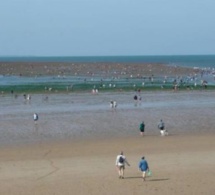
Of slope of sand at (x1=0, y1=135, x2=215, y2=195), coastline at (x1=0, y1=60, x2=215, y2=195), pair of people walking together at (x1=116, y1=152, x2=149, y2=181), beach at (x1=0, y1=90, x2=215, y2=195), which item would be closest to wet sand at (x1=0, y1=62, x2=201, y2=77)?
coastline at (x1=0, y1=60, x2=215, y2=195)

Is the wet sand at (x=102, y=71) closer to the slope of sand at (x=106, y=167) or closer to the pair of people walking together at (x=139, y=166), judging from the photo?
the slope of sand at (x=106, y=167)

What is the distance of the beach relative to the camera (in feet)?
62.5

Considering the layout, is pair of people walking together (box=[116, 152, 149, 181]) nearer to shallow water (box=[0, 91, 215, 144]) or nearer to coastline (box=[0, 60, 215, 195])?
coastline (box=[0, 60, 215, 195])

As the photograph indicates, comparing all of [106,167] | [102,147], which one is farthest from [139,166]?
[102,147]

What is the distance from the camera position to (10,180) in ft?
65.1

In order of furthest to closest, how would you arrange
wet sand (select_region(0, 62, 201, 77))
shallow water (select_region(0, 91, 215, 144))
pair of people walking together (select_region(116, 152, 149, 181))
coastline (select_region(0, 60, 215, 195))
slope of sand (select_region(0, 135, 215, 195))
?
1. wet sand (select_region(0, 62, 201, 77))
2. shallow water (select_region(0, 91, 215, 144))
3. pair of people walking together (select_region(116, 152, 149, 181))
4. coastline (select_region(0, 60, 215, 195))
5. slope of sand (select_region(0, 135, 215, 195))

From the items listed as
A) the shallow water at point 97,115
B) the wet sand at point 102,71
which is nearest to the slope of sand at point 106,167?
the shallow water at point 97,115

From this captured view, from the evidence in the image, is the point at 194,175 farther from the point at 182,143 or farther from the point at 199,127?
the point at 199,127

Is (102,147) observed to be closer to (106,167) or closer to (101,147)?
(101,147)

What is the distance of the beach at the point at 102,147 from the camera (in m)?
19.1

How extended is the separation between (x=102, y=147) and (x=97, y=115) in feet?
43.9

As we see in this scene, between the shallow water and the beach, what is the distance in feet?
0.19

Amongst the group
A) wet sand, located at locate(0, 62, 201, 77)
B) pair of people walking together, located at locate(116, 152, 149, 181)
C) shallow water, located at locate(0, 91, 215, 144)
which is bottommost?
wet sand, located at locate(0, 62, 201, 77)

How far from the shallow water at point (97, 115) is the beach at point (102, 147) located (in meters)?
0.06
